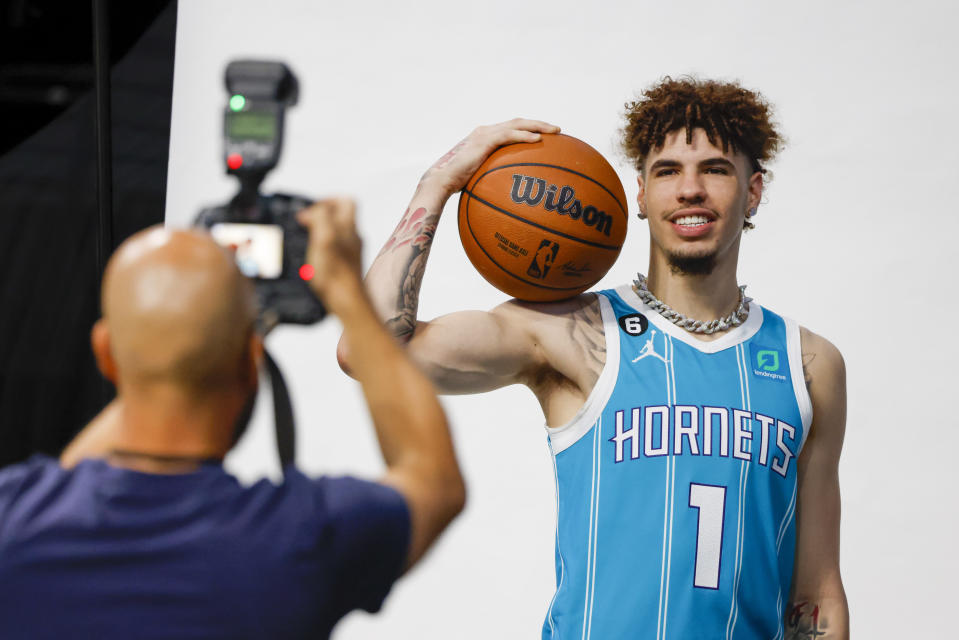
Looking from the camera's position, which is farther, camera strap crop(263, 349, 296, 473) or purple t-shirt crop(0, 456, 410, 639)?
camera strap crop(263, 349, 296, 473)

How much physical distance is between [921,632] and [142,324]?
10.8 ft

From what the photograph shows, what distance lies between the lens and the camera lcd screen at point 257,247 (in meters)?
0.89

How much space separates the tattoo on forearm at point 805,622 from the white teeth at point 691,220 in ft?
2.59

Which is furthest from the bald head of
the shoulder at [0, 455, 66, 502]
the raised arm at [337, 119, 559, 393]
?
the raised arm at [337, 119, 559, 393]

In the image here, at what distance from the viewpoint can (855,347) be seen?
11.1ft

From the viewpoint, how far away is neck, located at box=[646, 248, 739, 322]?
192 centimetres

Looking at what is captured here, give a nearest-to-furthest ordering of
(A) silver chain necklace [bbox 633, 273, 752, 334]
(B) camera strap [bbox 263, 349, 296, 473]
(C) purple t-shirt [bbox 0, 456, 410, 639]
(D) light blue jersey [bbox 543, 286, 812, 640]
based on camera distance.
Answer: (C) purple t-shirt [bbox 0, 456, 410, 639]
(B) camera strap [bbox 263, 349, 296, 473]
(D) light blue jersey [bbox 543, 286, 812, 640]
(A) silver chain necklace [bbox 633, 273, 752, 334]

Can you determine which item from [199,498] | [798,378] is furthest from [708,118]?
[199,498]

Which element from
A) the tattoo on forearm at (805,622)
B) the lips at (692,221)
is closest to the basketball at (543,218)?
the lips at (692,221)

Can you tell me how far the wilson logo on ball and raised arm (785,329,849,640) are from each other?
55cm

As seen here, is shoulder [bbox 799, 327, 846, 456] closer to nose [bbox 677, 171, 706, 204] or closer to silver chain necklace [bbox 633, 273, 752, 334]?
silver chain necklace [bbox 633, 273, 752, 334]

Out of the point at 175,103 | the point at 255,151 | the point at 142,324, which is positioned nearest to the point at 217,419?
the point at 142,324

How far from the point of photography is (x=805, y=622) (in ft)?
6.02

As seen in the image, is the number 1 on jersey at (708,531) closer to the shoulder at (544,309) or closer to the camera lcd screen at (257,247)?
the shoulder at (544,309)
